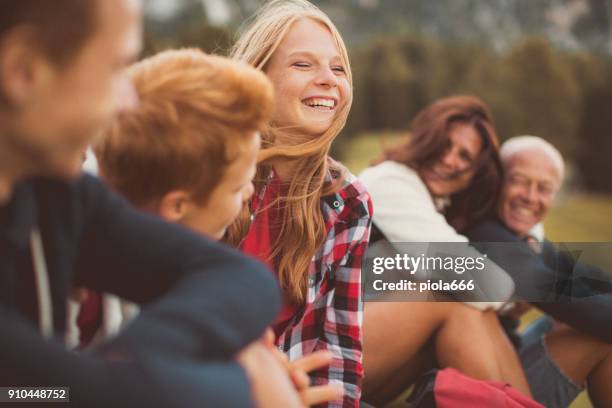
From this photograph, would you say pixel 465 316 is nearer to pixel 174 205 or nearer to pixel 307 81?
pixel 307 81

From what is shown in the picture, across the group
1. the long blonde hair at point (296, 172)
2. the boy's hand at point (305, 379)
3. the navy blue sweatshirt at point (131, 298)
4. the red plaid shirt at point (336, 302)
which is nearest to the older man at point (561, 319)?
the red plaid shirt at point (336, 302)

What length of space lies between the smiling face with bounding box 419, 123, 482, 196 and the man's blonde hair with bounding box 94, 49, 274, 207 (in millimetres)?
1564

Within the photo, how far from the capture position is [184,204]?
3.67 ft

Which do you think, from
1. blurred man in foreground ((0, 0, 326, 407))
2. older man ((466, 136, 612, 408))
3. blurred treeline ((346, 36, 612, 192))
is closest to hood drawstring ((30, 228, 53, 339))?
blurred man in foreground ((0, 0, 326, 407))

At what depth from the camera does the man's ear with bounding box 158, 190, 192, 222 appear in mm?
1099

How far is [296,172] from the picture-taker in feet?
5.52

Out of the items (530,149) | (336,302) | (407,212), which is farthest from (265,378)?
(530,149)

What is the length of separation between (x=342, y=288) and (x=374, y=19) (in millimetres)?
6040

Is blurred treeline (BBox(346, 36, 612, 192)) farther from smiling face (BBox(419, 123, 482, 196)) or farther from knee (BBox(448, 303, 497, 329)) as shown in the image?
knee (BBox(448, 303, 497, 329))

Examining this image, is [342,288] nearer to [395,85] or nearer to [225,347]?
[225,347]

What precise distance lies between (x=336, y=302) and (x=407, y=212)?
28.8 inches

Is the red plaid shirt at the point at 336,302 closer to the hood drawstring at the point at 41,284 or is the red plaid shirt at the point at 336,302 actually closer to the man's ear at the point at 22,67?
the hood drawstring at the point at 41,284

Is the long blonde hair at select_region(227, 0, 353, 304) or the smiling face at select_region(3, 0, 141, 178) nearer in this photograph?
the smiling face at select_region(3, 0, 141, 178)

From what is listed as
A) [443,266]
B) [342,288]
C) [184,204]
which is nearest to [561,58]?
[443,266]
